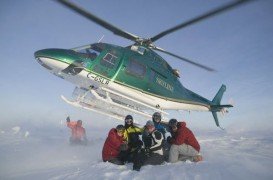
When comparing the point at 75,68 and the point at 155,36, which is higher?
the point at 155,36

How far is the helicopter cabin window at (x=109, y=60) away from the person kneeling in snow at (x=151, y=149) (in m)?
4.48

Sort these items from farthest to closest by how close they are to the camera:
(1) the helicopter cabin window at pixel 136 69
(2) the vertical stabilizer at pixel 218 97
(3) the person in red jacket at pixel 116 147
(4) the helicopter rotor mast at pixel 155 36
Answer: (2) the vertical stabilizer at pixel 218 97
(1) the helicopter cabin window at pixel 136 69
(4) the helicopter rotor mast at pixel 155 36
(3) the person in red jacket at pixel 116 147

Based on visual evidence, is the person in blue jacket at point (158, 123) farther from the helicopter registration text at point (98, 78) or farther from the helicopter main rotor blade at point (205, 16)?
the helicopter registration text at point (98, 78)

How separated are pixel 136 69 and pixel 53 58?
363 centimetres

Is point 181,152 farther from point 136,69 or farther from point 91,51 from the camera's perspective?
point 91,51

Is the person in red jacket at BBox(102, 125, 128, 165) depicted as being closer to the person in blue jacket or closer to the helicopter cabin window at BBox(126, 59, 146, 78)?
the person in blue jacket

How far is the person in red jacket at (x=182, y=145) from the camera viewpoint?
6.30m

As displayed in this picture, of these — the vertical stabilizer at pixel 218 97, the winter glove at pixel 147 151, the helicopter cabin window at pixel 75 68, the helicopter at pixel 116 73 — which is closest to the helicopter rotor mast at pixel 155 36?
the helicopter at pixel 116 73

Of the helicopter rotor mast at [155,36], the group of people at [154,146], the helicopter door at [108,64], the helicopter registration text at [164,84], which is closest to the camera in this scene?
the group of people at [154,146]

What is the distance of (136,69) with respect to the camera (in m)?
10.8

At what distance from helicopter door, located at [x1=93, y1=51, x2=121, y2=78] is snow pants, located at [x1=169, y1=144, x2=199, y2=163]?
4.96 metres

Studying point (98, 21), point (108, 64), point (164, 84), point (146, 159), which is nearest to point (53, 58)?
point (108, 64)

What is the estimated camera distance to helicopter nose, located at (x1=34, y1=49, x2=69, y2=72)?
9.41m

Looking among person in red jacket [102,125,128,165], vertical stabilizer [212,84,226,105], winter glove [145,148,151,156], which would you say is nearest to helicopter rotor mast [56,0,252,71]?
person in red jacket [102,125,128,165]
